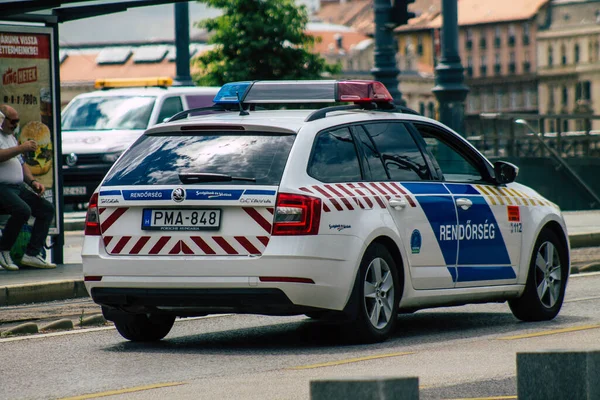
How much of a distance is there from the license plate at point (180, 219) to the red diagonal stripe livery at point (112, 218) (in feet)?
0.58

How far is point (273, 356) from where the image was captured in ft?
29.4

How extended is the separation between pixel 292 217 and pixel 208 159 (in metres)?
0.72

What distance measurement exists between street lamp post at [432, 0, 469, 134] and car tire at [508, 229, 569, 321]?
38.5 feet

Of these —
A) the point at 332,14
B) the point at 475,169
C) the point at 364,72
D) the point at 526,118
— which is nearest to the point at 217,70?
the point at 526,118

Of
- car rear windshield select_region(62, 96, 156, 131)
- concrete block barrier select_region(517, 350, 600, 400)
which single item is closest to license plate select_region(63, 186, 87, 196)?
car rear windshield select_region(62, 96, 156, 131)

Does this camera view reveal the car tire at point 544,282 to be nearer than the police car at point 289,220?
No

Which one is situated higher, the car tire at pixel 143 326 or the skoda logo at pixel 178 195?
the skoda logo at pixel 178 195

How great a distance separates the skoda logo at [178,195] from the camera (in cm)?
923

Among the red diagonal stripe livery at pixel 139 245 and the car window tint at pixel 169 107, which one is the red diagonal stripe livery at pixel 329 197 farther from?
the car window tint at pixel 169 107

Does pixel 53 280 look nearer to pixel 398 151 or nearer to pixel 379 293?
pixel 398 151

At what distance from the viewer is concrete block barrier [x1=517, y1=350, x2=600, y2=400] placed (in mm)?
5855

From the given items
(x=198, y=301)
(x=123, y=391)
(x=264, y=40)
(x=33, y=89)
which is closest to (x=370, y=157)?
(x=198, y=301)

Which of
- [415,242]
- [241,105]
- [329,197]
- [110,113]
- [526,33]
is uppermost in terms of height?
[526,33]

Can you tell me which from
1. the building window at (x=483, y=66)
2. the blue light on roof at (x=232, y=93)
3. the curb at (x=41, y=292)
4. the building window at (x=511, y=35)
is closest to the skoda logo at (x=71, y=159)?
the curb at (x=41, y=292)
